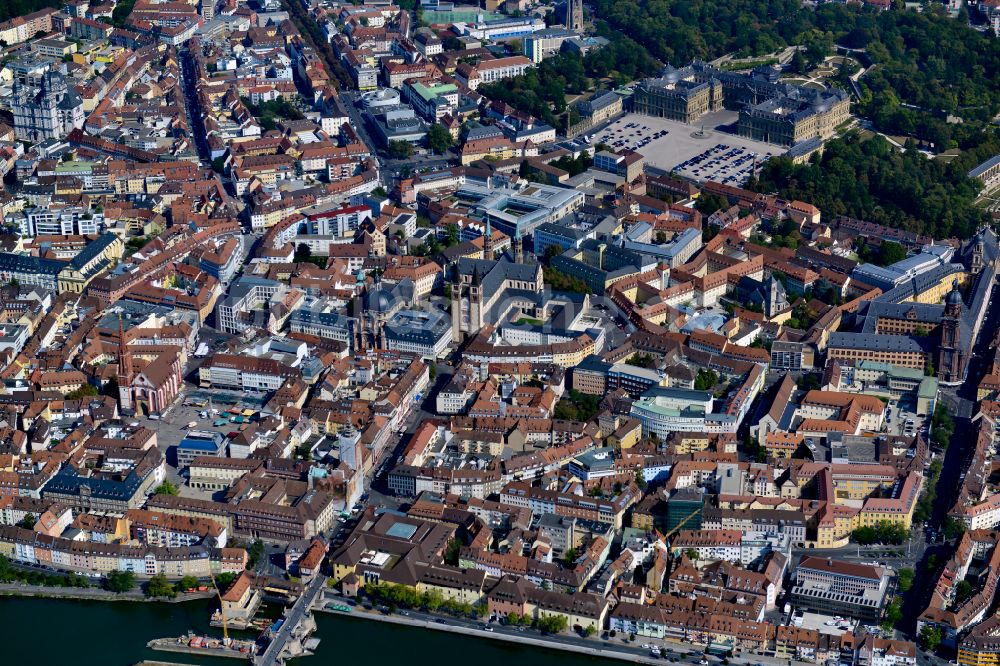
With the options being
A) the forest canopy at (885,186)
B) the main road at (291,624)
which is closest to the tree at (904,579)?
the main road at (291,624)

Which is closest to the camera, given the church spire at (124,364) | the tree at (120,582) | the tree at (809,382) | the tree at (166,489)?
the tree at (120,582)

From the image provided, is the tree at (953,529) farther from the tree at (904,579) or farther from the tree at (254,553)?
the tree at (254,553)

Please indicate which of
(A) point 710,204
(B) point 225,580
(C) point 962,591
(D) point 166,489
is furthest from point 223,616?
(A) point 710,204

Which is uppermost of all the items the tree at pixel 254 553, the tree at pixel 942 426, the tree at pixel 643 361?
the tree at pixel 643 361

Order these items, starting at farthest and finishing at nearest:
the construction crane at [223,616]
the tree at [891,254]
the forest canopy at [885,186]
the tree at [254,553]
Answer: the forest canopy at [885,186] < the tree at [891,254] < the tree at [254,553] < the construction crane at [223,616]

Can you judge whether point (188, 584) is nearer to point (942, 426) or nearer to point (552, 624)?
point (552, 624)

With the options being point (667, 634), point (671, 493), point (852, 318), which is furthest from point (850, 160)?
point (667, 634)

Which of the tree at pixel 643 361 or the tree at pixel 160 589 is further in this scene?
the tree at pixel 643 361

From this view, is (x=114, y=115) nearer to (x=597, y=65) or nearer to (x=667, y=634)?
(x=597, y=65)
